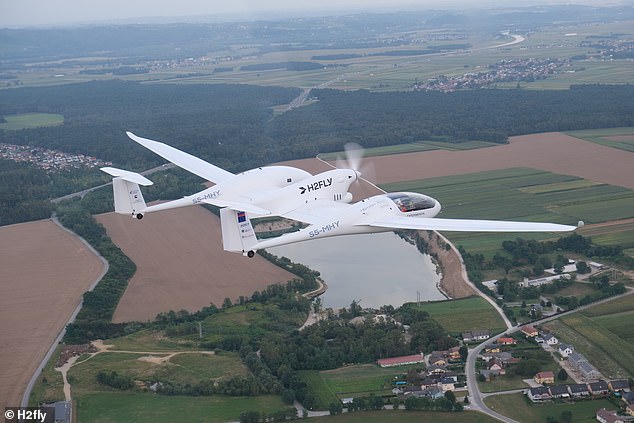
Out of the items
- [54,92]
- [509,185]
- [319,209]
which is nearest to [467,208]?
[509,185]

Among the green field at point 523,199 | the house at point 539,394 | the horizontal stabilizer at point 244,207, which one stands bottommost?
the house at point 539,394

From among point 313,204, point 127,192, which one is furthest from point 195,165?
point 313,204

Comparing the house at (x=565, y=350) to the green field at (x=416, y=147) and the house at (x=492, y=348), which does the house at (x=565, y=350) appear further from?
the green field at (x=416, y=147)

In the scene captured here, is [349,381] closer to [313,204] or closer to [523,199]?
[313,204]

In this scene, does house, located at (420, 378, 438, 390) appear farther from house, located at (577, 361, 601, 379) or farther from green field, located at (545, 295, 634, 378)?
green field, located at (545, 295, 634, 378)

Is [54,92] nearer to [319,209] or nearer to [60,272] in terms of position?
[60,272]

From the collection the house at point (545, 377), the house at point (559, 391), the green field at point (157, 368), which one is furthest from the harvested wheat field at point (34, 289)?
the house at point (559, 391)
